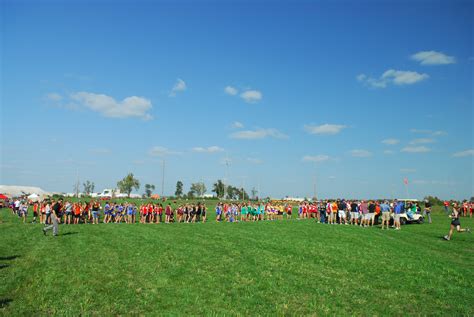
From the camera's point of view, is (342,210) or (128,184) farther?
(128,184)

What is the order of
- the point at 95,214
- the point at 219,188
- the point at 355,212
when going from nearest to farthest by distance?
1. the point at 95,214
2. the point at 355,212
3. the point at 219,188

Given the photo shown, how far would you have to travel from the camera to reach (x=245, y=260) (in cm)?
1328

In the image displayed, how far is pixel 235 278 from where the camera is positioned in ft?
35.0

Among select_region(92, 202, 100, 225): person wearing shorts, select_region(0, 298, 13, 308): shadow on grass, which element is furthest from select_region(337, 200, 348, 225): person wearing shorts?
select_region(0, 298, 13, 308): shadow on grass

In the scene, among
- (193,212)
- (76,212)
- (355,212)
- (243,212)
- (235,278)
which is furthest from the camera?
(243,212)

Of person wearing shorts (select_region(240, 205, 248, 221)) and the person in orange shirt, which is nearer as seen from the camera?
the person in orange shirt

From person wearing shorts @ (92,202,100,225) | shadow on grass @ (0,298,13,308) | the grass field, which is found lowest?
shadow on grass @ (0,298,13,308)

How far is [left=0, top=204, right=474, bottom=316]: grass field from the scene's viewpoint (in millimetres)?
8266

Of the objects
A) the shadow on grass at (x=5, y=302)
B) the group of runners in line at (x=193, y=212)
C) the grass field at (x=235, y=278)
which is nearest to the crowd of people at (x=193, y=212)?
the group of runners in line at (x=193, y=212)

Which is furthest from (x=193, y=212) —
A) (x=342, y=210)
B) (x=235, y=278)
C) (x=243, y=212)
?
(x=235, y=278)

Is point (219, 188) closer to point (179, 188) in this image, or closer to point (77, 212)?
point (179, 188)

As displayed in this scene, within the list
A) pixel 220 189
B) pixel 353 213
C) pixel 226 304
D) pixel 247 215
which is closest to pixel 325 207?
pixel 353 213

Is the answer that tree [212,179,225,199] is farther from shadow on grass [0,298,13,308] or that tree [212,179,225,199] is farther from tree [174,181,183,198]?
shadow on grass [0,298,13,308]

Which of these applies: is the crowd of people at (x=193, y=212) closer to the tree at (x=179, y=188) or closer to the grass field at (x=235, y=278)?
the grass field at (x=235, y=278)
